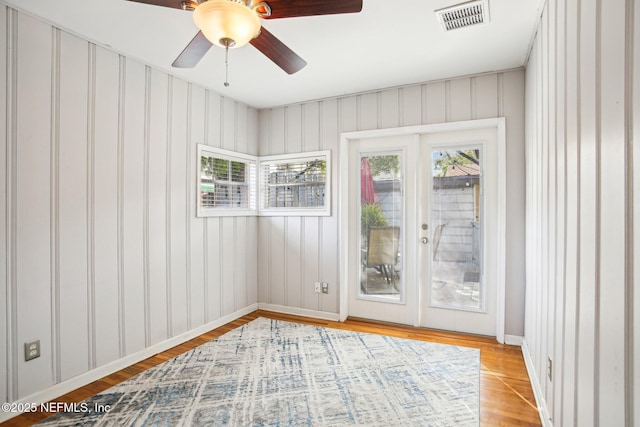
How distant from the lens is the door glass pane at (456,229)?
3.35 m

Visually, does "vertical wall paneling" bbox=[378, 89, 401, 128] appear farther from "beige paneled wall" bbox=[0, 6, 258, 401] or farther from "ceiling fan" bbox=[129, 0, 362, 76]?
"ceiling fan" bbox=[129, 0, 362, 76]

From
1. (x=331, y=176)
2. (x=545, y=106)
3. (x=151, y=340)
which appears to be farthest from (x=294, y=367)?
(x=545, y=106)

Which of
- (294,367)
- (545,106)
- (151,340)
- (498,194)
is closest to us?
(545,106)

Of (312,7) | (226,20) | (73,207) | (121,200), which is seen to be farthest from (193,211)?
(312,7)

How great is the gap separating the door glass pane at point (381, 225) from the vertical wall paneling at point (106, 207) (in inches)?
96.3

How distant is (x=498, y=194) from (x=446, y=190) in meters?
0.49

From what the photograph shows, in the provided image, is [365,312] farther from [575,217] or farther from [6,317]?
[6,317]

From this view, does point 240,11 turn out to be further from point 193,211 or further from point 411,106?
point 411,106

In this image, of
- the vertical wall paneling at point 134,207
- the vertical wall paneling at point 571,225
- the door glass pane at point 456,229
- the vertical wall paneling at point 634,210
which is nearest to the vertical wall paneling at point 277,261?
the vertical wall paneling at point 134,207

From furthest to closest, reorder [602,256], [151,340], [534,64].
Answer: [151,340] → [534,64] → [602,256]

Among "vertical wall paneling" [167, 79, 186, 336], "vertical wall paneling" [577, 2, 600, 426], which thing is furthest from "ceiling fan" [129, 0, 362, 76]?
"vertical wall paneling" [167, 79, 186, 336]

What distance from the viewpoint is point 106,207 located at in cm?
263

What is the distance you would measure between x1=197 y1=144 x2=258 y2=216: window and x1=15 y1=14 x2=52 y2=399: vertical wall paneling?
4.42 ft

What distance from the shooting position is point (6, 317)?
2.08 meters
